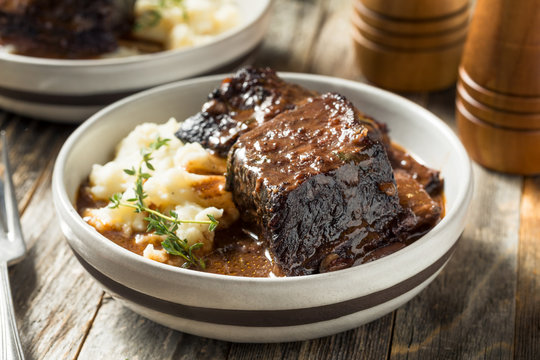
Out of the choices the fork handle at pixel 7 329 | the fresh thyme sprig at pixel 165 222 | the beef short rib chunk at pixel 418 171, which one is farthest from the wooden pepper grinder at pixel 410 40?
the fork handle at pixel 7 329

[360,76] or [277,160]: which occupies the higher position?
[277,160]

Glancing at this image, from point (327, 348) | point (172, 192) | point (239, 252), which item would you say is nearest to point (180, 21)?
point (172, 192)

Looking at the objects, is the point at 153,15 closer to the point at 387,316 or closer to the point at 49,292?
the point at 49,292

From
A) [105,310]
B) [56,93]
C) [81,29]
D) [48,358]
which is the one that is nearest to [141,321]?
[105,310]

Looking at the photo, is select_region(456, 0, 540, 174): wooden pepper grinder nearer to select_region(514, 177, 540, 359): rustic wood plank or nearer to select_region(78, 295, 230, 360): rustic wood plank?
select_region(514, 177, 540, 359): rustic wood plank

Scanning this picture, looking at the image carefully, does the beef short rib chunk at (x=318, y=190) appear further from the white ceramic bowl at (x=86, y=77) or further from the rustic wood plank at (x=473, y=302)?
the white ceramic bowl at (x=86, y=77)

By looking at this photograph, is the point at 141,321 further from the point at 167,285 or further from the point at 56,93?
the point at 56,93
